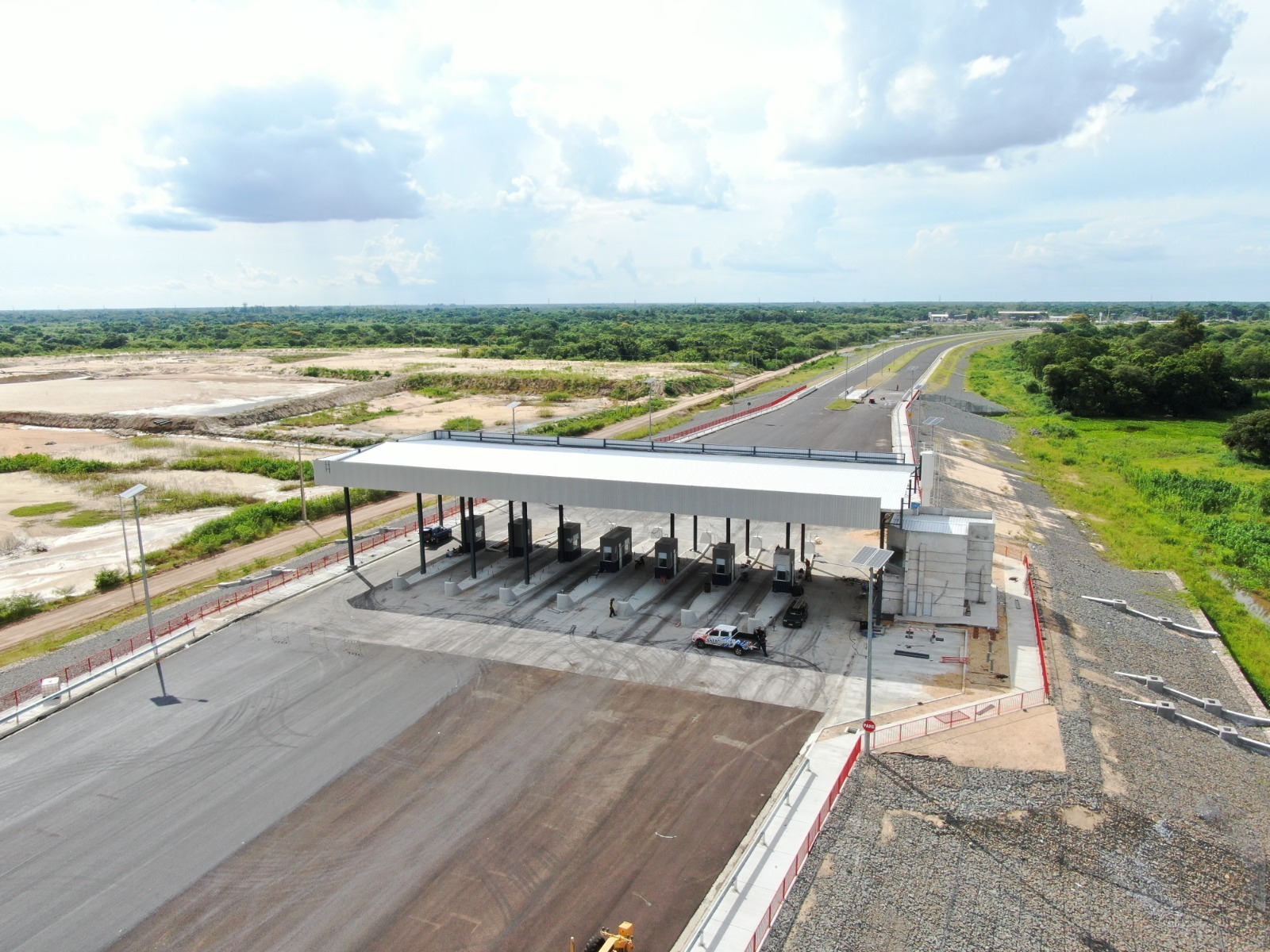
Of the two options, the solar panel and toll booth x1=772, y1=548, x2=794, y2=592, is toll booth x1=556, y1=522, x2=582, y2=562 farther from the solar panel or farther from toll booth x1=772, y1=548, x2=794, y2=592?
the solar panel

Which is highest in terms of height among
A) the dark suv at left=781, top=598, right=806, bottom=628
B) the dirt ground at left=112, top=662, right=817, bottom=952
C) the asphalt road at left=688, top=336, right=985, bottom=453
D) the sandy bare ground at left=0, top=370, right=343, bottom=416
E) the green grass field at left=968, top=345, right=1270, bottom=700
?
the sandy bare ground at left=0, top=370, right=343, bottom=416

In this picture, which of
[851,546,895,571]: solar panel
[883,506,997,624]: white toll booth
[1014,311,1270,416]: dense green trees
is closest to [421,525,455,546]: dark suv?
[883,506,997,624]: white toll booth

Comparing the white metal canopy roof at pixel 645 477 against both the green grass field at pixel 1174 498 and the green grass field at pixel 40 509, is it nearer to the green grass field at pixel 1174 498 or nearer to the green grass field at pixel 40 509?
the green grass field at pixel 1174 498

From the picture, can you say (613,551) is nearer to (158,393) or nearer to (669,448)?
(669,448)

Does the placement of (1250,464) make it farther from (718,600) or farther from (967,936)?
(967,936)

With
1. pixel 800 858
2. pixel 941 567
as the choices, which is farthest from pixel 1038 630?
pixel 800 858

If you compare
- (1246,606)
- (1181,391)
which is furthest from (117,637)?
(1181,391)
